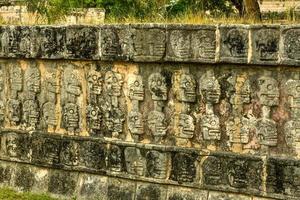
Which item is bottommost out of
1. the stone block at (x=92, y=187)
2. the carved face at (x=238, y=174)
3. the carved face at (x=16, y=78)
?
the stone block at (x=92, y=187)

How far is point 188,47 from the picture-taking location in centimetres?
722

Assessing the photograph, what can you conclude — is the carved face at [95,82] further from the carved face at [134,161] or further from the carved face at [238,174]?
the carved face at [238,174]

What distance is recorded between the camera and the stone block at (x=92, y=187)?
786cm

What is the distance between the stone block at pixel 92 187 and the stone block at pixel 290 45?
2.71m

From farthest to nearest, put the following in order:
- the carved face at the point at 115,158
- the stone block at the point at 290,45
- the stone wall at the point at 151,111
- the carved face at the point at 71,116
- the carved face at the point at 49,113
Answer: the carved face at the point at 49,113, the carved face at the point at 71,116, the carved face at the point at 115,158, the stone wall at the point at 151,111, the stone block at the point at 290,45

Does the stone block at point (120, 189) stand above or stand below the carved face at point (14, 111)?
below

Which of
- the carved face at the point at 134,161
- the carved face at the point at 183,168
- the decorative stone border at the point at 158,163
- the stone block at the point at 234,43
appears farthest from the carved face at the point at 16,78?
the stone block at the point at 234,43

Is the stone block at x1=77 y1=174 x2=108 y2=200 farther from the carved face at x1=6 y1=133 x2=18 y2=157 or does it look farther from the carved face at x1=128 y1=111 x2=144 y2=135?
the carved face at x1=6 y1=133 x2=18 y2=157

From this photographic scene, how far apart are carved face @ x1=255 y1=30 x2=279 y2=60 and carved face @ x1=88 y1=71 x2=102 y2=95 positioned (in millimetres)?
2156

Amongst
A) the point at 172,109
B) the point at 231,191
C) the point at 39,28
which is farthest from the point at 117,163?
the point at 39,28

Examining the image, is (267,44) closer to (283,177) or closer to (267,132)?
(267,132)

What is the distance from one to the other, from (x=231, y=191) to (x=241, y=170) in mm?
268

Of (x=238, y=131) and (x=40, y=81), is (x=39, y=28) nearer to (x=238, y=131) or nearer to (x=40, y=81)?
(x=40, y=81)

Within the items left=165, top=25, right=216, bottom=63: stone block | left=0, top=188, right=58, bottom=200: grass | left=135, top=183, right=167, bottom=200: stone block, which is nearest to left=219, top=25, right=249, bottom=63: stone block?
left=165, top=25, right=216, bottom=63: stone block
